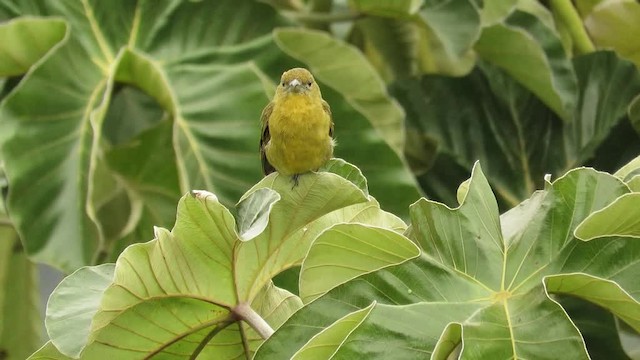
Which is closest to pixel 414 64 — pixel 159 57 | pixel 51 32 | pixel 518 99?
pixel 518 99

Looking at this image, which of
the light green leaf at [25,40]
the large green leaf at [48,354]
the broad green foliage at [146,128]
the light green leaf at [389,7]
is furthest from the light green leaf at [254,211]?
the light green leaf at [389,7]

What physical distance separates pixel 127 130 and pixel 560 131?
995 millimetres

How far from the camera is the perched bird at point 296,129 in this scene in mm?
1829

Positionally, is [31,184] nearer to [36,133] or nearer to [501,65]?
[36,133]

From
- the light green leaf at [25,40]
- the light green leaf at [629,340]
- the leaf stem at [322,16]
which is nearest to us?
the light green leaf at [629,340]

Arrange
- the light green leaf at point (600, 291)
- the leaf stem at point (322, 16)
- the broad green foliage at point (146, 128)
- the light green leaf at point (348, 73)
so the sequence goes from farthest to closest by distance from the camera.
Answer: the leaf stem at point (322, 16)
the light green leaf at point (348, 73)
the broad green foliage at point (146, 128)
the light green leaf at point (600, 291)

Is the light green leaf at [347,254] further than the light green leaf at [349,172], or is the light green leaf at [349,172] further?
the light green leaf at [349,172]

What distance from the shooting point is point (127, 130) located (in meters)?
2.79

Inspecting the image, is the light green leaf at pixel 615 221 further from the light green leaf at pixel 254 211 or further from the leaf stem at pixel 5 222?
the leaf stem at pixel 5 222

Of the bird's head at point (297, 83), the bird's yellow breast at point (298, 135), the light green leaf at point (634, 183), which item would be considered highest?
the light green leaf at point (634, 183)

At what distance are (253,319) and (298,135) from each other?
1.94 ft

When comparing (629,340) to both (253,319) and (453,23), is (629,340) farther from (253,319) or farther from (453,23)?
(453,23)

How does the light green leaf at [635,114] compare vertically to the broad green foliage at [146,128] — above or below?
below

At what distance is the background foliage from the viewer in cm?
229
